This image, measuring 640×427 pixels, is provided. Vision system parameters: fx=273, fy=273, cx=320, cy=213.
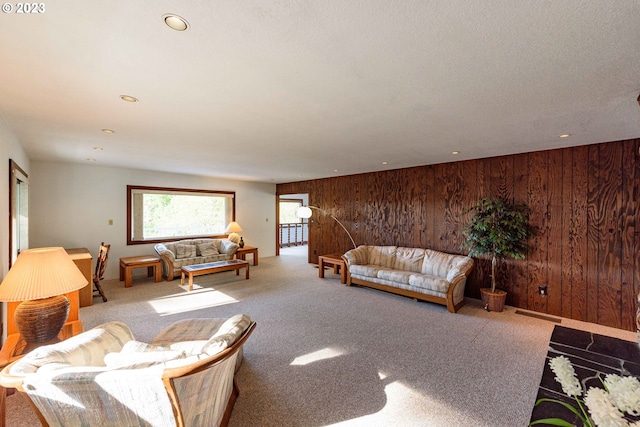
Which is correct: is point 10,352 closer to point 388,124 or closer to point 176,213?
point 388,124

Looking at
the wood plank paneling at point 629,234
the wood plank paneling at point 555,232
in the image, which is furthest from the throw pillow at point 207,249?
the wood plank paneling at point 629,234

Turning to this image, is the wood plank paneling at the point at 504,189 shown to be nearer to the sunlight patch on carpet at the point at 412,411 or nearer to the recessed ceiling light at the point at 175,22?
the sunlight patch on carpet at the point at 412,411

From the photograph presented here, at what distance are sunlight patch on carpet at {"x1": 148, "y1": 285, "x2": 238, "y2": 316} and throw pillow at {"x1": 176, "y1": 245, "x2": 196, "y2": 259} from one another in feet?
5.15

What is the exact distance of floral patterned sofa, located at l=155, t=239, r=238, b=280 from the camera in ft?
19.0

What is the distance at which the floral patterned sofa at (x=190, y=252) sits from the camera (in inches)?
228

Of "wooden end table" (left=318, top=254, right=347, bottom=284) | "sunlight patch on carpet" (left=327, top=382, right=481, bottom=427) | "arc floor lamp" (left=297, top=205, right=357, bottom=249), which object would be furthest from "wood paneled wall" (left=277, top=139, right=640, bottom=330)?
"sunlight patch on carpet" (left=327, top=382, right=481, bottom=427)

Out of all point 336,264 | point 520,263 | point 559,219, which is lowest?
point 336,264

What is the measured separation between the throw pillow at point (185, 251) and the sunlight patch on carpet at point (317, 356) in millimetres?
4641

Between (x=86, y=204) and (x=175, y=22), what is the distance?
19.4 feet

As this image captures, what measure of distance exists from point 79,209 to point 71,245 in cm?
73

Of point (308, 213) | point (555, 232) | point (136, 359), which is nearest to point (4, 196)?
point (136, 359)

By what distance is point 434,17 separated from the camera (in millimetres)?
1303

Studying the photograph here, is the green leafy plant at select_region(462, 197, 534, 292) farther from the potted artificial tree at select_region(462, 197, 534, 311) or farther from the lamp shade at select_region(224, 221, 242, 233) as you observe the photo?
the lamp shade at select_region(224, 221, 242, 233)

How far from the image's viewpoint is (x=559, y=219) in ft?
12.9
